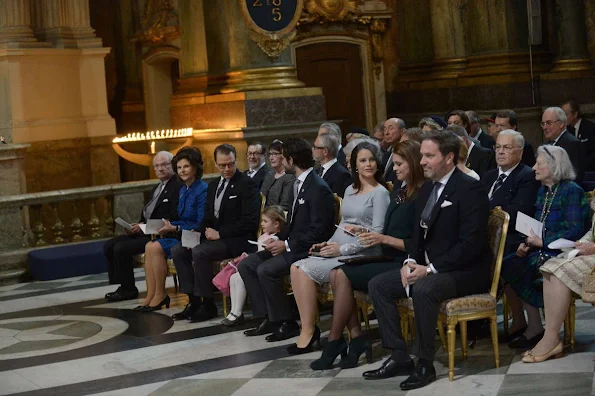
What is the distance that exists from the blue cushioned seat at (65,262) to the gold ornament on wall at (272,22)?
3432 millimetres

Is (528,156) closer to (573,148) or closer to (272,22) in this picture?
(573,148)

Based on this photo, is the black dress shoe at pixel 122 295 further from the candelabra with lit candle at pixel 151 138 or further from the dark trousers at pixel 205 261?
the candelabra with lit candle at pixel 151 138

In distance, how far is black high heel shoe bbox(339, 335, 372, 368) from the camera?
6879 millimetres

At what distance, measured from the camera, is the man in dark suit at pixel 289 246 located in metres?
7.63

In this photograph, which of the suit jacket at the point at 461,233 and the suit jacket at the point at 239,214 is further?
the suit jacket at the point at 239,214

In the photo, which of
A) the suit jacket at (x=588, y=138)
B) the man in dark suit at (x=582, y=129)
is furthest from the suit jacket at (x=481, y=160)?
the suit jacket at (x=588, y=138)

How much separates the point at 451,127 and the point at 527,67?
26.9 ft

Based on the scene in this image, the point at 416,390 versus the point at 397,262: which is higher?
the point at 397,262

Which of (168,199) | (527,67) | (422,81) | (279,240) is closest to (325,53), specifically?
(422,81)

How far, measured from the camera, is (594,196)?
7.06 m

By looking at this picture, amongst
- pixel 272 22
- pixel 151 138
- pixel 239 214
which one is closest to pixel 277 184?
pixel 239 214

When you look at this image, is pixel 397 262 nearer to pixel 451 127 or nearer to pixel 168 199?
pixel 451 127

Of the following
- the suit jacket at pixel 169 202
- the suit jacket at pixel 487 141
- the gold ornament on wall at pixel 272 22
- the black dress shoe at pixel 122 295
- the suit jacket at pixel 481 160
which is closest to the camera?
the suit jacket at pixel 481 160

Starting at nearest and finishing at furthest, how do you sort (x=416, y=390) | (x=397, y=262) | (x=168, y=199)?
(x=416, y=390), (x=397, y=262), (x=168, y=199)
